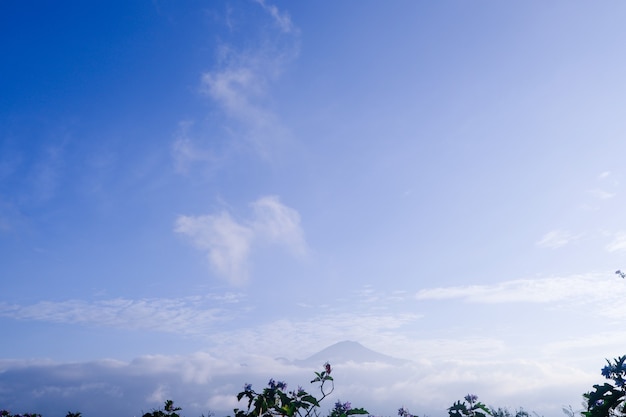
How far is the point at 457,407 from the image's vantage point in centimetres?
1201

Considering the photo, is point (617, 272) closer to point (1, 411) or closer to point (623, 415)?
point (623, 415)

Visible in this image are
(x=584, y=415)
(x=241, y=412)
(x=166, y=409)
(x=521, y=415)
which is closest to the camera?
(x=584, y=415)

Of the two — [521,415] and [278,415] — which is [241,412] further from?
[521,415]

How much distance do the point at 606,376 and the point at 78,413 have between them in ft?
62.8

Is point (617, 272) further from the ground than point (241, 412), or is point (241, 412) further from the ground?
point (617, 272)

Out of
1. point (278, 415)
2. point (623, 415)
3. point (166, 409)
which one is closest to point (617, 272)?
point (623, 415)

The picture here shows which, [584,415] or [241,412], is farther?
[241,412]

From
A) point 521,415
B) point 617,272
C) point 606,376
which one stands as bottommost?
point 521,415

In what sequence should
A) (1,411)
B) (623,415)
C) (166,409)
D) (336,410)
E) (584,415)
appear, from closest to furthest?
(623,415) < (584,415) < (336,410) < (166,409) < (1,411)

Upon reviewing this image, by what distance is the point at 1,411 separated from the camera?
1563 cm

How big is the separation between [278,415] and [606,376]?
7.16 m

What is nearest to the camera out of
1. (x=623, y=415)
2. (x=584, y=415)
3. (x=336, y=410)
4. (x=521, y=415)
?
(x=623, y=415)

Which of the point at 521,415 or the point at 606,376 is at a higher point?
the point at 606,376

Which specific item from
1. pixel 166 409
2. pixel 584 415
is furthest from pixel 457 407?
pixel 166 409
